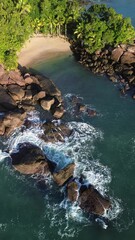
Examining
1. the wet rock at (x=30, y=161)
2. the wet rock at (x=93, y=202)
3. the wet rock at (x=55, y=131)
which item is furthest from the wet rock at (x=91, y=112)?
the wet rock at (x=93, y=202)

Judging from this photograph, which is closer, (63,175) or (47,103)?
(63,175)

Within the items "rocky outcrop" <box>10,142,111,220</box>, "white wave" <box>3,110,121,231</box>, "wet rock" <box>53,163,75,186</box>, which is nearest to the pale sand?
"white wave" <box>3,110,121,231</box>

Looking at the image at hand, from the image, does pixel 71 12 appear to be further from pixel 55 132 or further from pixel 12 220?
pixel 12 220

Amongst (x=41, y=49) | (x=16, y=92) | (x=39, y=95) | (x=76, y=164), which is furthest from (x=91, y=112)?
(x=41, y=49)

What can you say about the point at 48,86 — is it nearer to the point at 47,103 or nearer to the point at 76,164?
the point at 47,103

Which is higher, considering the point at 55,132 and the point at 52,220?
the point at 55,132

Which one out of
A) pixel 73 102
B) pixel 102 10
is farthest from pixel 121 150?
pixel 102 10

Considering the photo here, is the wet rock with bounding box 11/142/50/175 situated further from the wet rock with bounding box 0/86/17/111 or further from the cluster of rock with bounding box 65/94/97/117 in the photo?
the cluster of rock with bounding box 65/94/97/117
